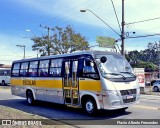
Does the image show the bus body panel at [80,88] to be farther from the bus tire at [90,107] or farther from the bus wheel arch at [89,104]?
the bus tire at [90,107]

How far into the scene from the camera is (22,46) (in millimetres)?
61125

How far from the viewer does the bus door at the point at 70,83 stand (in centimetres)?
1253

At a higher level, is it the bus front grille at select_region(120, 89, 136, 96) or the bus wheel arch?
the bus front grille at select_region(120, 89, 136, 96)

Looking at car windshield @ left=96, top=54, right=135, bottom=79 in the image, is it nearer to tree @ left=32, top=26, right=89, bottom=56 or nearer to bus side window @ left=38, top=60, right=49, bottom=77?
bus side window @ left=38, top=60, right=49, bottom=77

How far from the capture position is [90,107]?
463 inches

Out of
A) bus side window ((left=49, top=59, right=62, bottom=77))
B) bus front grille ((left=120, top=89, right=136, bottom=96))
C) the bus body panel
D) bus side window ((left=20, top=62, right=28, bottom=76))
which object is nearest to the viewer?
the bus body panel

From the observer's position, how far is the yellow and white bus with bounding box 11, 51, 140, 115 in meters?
11.1

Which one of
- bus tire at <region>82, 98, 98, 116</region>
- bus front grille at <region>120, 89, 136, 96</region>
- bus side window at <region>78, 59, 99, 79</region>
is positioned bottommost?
bus tire at <region>82, 98, 98, 116</region>

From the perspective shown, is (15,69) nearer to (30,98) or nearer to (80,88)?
(30,98)

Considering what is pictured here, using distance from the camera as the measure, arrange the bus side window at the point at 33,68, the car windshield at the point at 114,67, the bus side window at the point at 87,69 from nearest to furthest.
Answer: the car windshield at the point at 114,67, the bus side window at the point at 87,69, the bus side window at the point at 33,68

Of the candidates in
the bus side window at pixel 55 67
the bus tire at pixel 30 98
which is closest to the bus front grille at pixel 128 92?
the bus side window at pixel 55 67

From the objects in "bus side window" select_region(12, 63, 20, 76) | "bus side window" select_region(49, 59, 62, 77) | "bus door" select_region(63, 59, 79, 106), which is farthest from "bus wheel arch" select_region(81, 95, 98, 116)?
"bus side window" select_region(12, 63, 20, 76)

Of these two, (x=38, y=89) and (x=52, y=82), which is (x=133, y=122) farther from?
(x=38, y=89)

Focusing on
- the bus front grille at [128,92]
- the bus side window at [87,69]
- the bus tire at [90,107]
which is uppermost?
the bus side window at [87,69]
